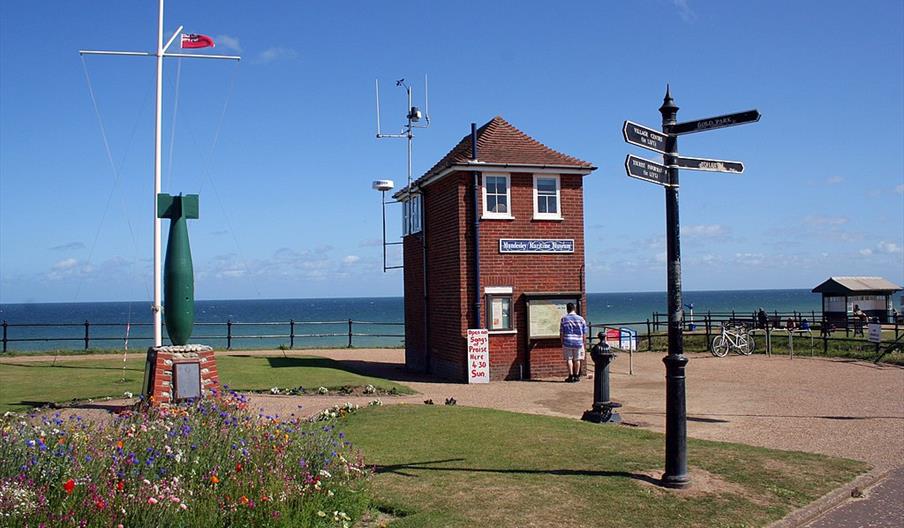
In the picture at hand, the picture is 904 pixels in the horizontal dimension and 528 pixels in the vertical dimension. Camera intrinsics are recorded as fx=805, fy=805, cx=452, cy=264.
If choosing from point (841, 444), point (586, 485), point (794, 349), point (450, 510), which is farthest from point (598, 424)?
point (794, 349)

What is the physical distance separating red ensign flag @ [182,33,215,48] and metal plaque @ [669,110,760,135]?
10.1 metres

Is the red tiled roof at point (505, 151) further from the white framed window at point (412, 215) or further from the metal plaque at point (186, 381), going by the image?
the metal plaque at point (186, 381)

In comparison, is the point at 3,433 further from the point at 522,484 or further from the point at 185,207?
the point at 185,207

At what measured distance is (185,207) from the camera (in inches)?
500

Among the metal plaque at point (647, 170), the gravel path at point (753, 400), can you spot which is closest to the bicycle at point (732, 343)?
the gravel path at point (753, 400)

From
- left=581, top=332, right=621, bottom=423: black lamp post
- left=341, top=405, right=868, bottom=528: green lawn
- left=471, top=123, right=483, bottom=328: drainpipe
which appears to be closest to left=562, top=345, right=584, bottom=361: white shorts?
left=471, top=123, right=483, bottom=328: drainpipe

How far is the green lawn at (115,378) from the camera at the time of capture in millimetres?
14727

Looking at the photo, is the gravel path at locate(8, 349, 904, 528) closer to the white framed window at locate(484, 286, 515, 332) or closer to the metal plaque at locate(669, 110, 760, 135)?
the white framed window at locate(484, 286, 515, 332)

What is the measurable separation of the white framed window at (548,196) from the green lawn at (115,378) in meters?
5.70

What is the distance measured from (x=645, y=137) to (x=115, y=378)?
1391 centimetres

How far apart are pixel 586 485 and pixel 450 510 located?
1568 mm

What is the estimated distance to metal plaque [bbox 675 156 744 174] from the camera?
7.83 metres

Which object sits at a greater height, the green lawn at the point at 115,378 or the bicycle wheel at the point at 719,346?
the bicycle wheel at the point at 719,346

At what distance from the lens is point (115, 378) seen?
1744 cm
